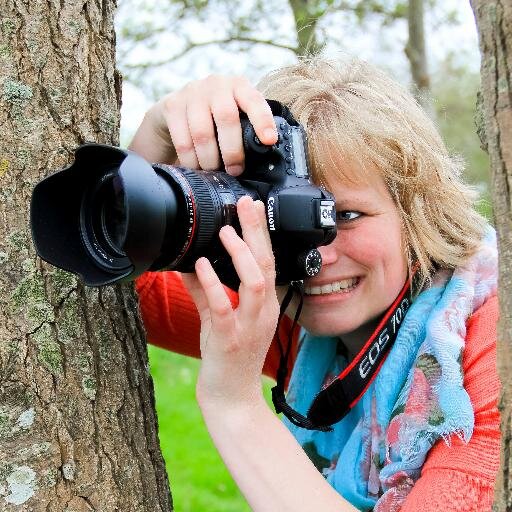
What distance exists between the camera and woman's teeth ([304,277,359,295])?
5.60 feet

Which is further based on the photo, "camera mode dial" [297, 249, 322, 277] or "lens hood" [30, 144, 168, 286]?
"camera mode dial" [297, 249, 322, 277]

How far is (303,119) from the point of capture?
1.68 meters

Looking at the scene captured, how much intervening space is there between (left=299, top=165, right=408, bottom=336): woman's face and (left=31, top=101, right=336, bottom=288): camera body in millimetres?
151

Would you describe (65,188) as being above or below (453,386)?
above

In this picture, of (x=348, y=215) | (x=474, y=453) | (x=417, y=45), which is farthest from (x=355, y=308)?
(x=417, y=45)

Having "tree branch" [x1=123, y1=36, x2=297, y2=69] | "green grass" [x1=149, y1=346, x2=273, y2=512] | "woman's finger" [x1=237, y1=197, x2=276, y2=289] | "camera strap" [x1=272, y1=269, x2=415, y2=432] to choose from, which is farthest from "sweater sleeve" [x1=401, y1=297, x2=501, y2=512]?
"tree branch" [x1=123, y1=36, x2=297, y2=69]

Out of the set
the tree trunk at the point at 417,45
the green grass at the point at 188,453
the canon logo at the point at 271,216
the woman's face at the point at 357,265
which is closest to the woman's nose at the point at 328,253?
the woman's face at the point at 357,265

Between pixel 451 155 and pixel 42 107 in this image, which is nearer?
pixel 42 107

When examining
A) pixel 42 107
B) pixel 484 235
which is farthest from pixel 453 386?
pixel 42 107

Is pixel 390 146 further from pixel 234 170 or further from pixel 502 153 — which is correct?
pixel 502 153

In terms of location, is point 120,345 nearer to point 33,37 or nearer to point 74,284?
point 74,284

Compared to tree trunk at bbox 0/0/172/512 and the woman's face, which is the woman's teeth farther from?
tree trunk at bbox 0/0/172/512

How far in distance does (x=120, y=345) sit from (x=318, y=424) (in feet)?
1.72

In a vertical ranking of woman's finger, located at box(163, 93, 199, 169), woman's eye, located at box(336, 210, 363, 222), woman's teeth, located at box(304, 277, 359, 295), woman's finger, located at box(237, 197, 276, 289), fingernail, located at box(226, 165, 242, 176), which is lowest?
woman's teeth, located at box(304, 277, 359, 295)
